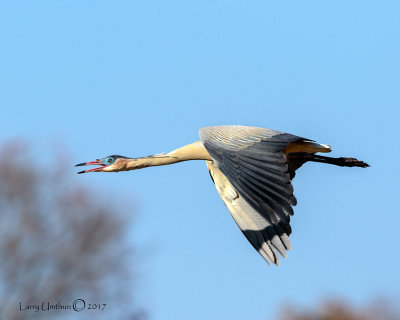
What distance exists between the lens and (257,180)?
464 inches

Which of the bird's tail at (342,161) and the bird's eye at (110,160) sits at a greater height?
the bird's tail at (342,161)

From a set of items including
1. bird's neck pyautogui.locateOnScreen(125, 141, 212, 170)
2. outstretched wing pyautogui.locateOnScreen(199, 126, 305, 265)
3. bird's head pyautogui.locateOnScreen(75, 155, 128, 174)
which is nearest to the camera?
outstretched wing pyautogui.locateOnScreen(199, 126, 305, 265)

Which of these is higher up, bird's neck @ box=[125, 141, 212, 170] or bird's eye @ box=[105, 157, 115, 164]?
bird's neck @ box=[125, 141, 212, 170]

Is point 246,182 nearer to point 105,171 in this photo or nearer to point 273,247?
point 273,247

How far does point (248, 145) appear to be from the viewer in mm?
12266

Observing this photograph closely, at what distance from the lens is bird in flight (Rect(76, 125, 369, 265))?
11773 mm

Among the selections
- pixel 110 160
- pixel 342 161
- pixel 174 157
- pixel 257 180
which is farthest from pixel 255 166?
pixel 110 160

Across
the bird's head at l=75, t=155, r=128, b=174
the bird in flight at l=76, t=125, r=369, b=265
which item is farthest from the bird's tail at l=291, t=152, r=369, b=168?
the bird's head at l=75, t=155, r=128, b=174

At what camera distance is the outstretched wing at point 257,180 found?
11.8 meters

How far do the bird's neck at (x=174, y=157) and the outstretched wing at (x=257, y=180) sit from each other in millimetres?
538

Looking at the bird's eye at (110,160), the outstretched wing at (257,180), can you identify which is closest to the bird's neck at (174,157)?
the bird's eye at (110,160)

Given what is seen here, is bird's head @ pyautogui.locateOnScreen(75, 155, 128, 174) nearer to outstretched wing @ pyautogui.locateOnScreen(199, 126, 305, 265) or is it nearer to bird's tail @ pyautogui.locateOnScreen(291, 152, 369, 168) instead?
outstretched wing @ pyautogui.locateOnScreen(199, 126, 305, 265)

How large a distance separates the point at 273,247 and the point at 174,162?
5.07 ft

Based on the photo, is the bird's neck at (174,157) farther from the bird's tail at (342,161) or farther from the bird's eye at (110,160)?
the bird's tail at (342,161)
